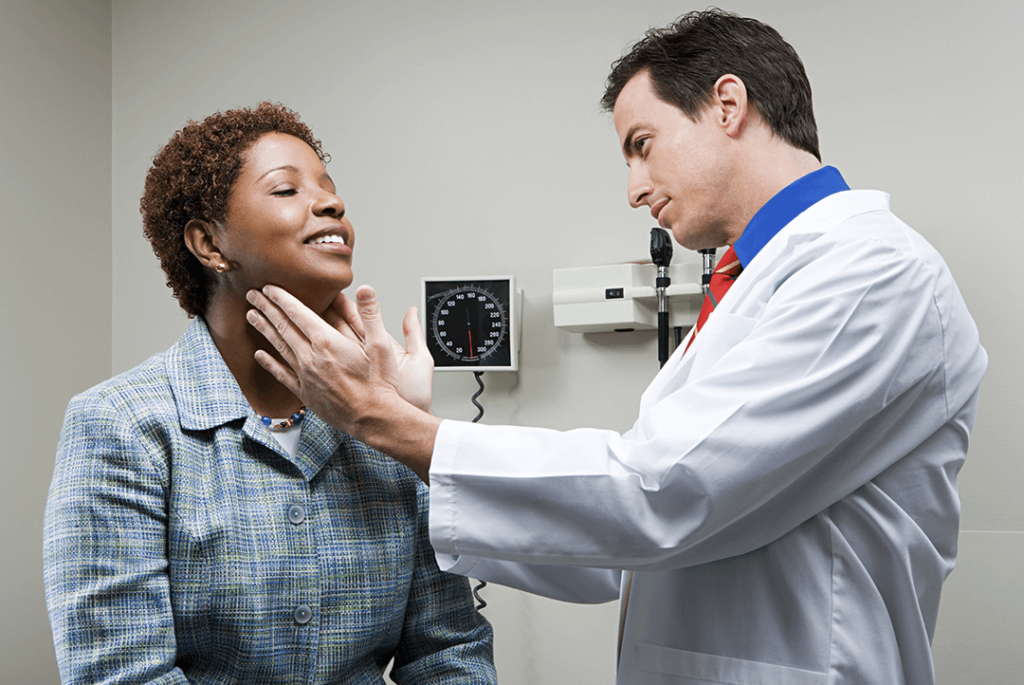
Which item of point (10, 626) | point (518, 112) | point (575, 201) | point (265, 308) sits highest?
point (518, 112)

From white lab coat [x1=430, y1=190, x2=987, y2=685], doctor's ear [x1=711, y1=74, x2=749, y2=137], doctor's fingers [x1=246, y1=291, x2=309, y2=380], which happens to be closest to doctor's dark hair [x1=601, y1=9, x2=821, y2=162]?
doctor's ear [x1=711, y1=74, x2=749, y2=137]

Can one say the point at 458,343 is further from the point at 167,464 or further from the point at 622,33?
the point at 167,464

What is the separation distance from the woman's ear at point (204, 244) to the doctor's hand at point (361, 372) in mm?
106

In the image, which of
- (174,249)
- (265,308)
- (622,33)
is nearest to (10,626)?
(174,249)

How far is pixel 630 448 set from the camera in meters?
0.88

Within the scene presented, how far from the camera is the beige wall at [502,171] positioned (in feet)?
6.02

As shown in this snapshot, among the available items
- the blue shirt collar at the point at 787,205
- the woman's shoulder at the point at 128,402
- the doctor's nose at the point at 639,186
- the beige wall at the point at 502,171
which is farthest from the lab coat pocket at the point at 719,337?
the beige wall at the point at 502,171

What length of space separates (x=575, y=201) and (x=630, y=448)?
142 centimetres

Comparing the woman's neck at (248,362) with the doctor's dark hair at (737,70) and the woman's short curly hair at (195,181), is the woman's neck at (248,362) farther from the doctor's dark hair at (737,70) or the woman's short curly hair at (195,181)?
the doctor's dark hair at (737,70)

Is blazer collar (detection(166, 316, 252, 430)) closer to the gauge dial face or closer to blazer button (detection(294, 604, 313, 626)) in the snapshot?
blazer button (detection(294, 604, 313, 626))

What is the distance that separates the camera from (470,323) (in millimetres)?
2143

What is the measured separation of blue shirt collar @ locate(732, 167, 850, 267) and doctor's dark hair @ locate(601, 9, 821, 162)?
11 centimetres

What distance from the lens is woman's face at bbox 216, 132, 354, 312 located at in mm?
1181

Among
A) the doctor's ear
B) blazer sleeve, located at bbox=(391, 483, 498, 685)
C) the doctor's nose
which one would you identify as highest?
the doctor's ear
